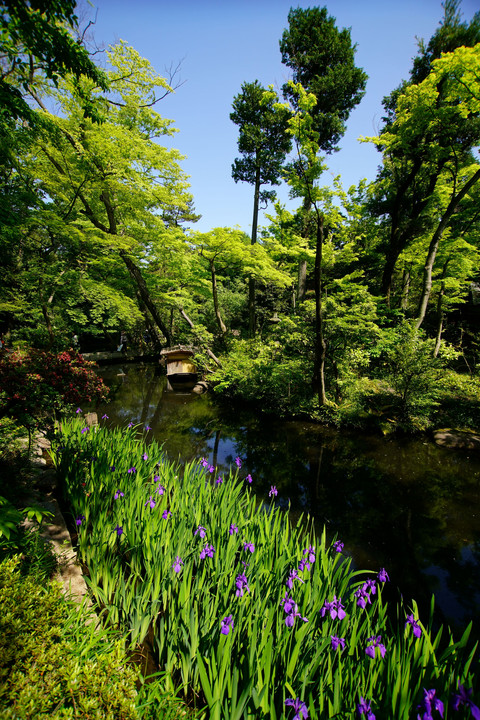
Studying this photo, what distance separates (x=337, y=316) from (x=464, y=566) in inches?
216

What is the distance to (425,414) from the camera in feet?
22.4

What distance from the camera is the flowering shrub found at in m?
3.12

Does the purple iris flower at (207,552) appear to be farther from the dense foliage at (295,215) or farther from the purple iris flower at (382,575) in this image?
the dense foliage at (295,215)

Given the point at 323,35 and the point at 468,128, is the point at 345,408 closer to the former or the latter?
the point at 468,128

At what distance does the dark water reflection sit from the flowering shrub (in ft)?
8.51

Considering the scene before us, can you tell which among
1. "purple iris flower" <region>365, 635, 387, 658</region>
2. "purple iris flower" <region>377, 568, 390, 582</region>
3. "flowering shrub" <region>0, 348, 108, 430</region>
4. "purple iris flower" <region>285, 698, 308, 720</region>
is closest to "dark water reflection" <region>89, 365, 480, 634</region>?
"purple iris flower" <region>377, 568, 390, 582</region>

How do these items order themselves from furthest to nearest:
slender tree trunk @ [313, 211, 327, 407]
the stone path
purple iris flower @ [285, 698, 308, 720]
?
slender tree trunk @ [313, 211, 327, 407]
the stone path
purple iris flower @ [285, 698, 308, 720]

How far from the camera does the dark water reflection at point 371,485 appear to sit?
3.13 meters

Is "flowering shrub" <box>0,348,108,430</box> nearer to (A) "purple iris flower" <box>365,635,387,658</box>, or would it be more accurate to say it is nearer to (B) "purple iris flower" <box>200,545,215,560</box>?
(B) "purple iris flower" <box>200,545,215,560</box>

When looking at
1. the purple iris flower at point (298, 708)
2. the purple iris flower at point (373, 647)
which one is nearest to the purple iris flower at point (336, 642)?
the purple iris flower at point (373, 647)

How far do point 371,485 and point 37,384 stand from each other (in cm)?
530

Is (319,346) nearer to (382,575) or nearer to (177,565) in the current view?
(382,575)

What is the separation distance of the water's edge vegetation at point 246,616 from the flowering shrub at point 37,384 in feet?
2.99

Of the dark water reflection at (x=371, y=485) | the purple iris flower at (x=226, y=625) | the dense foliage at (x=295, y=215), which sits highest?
the dense foliage at (x=295, y=215)
